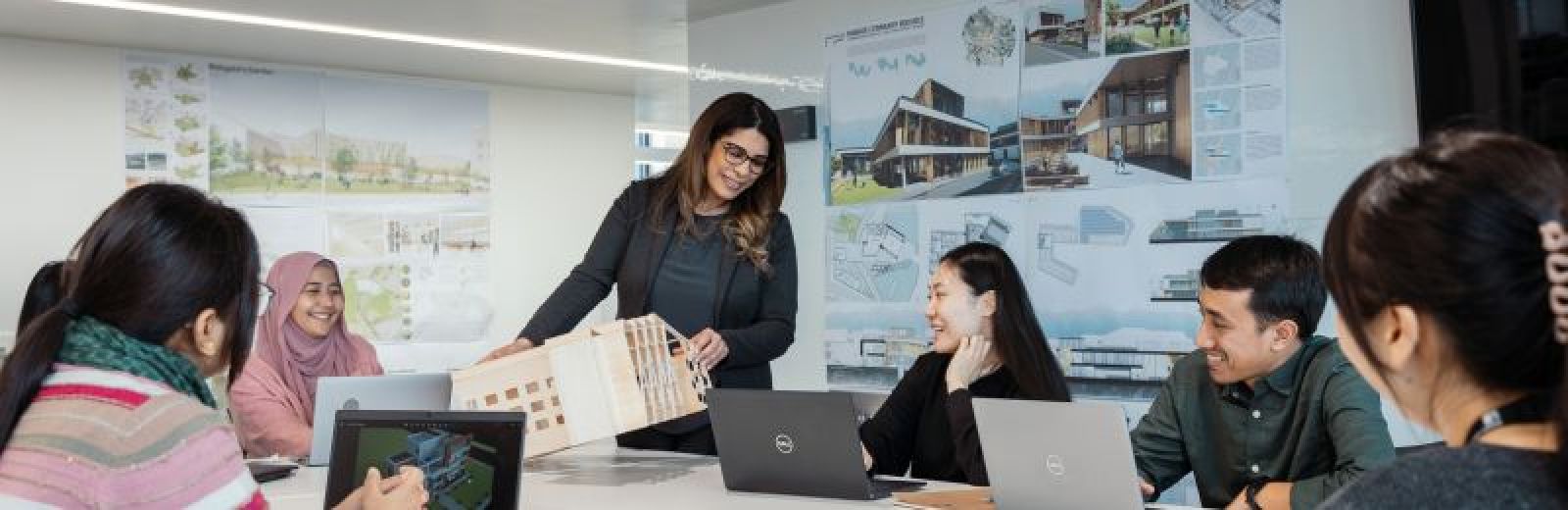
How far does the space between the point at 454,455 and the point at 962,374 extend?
3.50 ft

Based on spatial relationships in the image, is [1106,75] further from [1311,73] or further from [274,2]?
[274,2]

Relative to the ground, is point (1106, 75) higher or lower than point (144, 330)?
higher

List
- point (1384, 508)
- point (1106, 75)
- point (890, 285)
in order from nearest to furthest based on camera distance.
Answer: point (1384, 508)
point (1106, 75)
point (890, 285)

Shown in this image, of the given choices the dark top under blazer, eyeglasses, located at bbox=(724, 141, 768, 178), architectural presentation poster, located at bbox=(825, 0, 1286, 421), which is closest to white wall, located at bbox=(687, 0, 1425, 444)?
architectural presentation poster, located at bbox=(825, 0, 1286, 421)

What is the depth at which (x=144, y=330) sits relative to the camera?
1.64 meters

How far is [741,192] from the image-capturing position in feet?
11.3

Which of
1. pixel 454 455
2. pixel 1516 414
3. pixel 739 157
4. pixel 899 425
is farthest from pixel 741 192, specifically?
pixel 1516 414

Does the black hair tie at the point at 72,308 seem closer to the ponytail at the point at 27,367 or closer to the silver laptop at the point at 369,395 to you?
the ponytail at the point at 27,367

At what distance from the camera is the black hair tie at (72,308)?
164 centimetres

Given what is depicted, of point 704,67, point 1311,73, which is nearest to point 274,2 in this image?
point 704,67

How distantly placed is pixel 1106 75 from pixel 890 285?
111 cm

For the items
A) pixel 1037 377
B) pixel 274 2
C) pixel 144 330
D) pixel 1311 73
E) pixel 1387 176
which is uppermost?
pixel 274 2

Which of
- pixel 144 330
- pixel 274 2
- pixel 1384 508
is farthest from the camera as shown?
pixel 274 2

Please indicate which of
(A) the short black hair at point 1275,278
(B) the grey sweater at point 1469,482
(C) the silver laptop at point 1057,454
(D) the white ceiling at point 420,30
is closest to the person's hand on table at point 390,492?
(C) the silver laptop at point 1057,454
